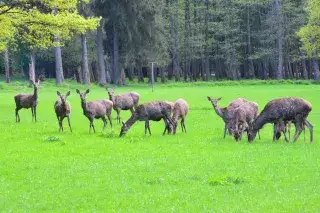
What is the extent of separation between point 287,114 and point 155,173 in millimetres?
7812

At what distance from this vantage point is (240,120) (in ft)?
69.8

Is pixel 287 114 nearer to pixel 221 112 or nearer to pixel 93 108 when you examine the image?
pixel 221 112

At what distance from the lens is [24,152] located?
58.3ft

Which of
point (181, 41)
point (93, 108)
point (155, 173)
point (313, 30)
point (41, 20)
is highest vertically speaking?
point (181, 41)

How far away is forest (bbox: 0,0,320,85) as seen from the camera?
66.3 m

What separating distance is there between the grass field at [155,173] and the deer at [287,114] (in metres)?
0.59

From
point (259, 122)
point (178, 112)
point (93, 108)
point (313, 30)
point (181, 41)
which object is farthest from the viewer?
point (181, 41)

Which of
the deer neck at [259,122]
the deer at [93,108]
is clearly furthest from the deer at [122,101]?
the deer neck at [259,122]

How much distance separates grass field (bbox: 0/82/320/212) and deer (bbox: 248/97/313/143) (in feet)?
1.93

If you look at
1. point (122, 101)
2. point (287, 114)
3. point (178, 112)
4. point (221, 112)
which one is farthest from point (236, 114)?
point (122, 101)

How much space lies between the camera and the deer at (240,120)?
68.3 feet

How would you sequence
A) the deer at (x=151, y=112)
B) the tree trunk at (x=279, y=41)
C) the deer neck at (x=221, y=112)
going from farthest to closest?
the tree trunk at (x=279, y=41)
the deer neck at (x=221, y=112)
the deer at (x=151, y=112)

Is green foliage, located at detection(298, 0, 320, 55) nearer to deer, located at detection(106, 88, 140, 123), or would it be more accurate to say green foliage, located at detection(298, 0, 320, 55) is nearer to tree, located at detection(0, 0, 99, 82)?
tree, located at detection(0, 0, 99, 82)

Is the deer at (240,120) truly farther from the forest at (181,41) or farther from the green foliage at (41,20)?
the forest at (181,41)
